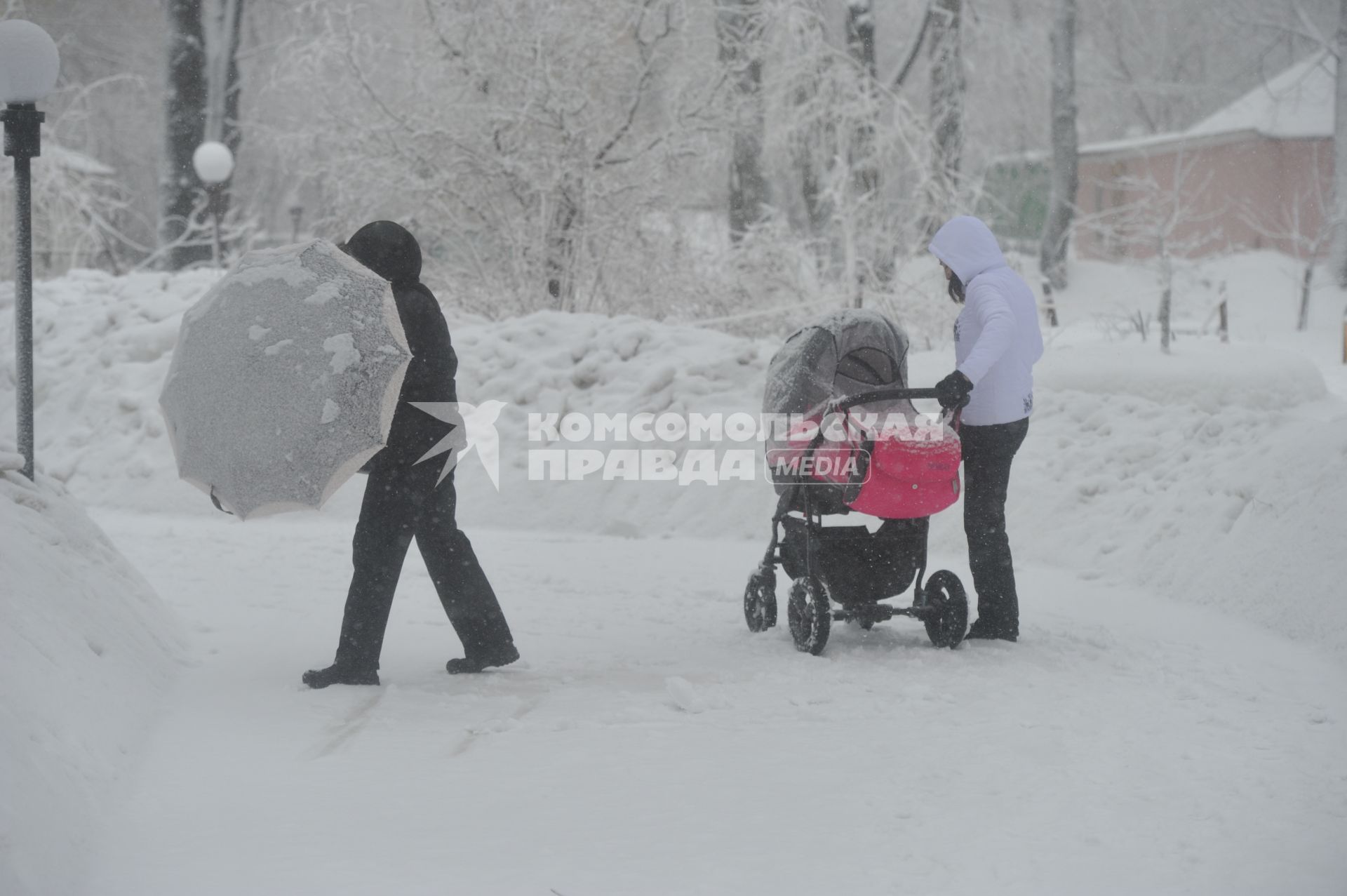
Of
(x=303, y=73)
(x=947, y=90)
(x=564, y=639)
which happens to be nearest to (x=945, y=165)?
(x=947, y=90)

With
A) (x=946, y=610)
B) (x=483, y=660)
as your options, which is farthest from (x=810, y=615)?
(x=483, y=660)

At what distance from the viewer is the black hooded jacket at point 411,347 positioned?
231 inches

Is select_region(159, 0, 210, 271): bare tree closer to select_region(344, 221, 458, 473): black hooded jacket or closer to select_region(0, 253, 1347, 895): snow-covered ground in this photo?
select_region(0, 253, 1347, 895): snow-covered ground

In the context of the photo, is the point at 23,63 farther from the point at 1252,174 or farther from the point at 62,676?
the point at 1252,174

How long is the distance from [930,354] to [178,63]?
13553 millimetres

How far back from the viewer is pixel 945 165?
1892 centimetres

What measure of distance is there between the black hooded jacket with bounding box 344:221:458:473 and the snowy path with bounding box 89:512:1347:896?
0.97 metres

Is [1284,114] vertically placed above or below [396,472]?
above

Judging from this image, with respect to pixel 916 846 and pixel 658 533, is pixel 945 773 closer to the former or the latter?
pixel 916 846

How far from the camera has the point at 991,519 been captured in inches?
268

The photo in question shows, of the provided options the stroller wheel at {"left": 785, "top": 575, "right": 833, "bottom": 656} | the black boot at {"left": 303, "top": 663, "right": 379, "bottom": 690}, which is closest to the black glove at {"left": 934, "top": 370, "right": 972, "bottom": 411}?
the stroller wheel at {"left": 785, "top": 575, "right": 833, "bottom": 656}

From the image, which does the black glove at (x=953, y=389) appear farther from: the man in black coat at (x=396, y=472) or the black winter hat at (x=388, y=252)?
the black winter hat at (x=388, y=252)

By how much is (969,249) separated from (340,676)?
329cm

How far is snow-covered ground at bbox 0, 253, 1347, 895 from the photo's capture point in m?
4.06
